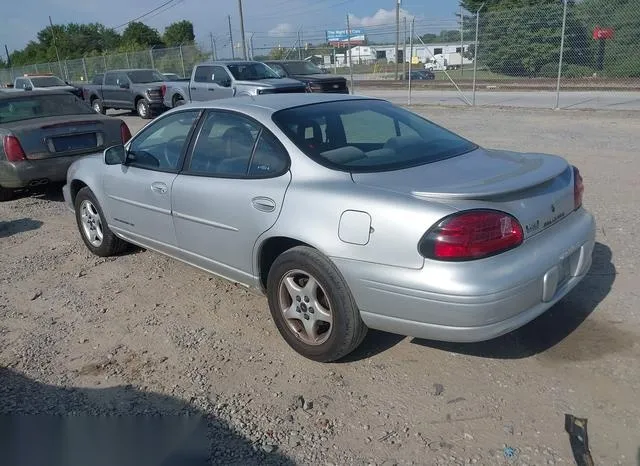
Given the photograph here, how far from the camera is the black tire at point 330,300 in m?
3.15

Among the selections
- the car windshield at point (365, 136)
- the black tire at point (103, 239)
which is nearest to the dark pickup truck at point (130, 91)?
the black tire at point (103, 239)

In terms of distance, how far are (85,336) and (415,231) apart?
8.23 feet

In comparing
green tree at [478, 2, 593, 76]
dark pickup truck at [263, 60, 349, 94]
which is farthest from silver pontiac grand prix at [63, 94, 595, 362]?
green tree at [478, 2, 593, 76]

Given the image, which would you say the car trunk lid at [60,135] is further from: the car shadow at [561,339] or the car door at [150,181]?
the car shadow at [561,339]

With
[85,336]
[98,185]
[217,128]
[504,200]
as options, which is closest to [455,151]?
[504,200]

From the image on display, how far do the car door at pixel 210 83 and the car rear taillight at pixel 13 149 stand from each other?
28.7 ft

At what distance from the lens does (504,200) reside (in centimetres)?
297

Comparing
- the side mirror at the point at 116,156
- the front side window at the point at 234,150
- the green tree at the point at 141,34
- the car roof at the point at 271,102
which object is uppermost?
the green tree at the point at 141,34

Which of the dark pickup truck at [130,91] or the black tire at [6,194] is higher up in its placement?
the dark pickup truck at [130,91]

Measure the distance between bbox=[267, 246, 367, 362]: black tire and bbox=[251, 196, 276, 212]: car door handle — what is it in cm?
30

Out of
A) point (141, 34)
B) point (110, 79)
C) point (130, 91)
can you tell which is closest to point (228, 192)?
point (130, 91)

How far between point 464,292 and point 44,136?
6.48 meters

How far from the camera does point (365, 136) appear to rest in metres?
4.08

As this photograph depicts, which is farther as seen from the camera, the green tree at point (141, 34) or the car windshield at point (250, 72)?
the green tree at point (141, 34)
